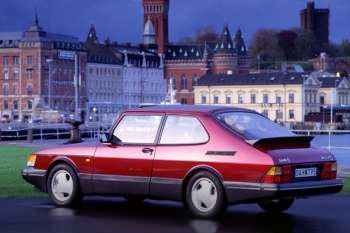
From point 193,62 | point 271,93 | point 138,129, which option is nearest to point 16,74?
point 271,93

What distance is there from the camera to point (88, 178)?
13.7 metres

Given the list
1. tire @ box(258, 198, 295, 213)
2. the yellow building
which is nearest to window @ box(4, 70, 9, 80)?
the yellow building

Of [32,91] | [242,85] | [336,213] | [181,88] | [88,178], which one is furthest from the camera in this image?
[181,88]

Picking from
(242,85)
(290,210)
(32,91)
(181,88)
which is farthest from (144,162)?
(181,88)

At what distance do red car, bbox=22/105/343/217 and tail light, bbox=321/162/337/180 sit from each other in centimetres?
1

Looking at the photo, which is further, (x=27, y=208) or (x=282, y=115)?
(x=282, y=115)

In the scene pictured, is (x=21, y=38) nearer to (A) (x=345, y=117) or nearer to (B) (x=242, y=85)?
(B) (x=242, y=85)

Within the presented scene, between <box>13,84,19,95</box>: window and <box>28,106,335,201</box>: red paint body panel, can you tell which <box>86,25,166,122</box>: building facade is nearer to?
<box>13,84,19,95</box>: window

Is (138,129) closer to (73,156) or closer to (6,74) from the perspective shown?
(73,156)

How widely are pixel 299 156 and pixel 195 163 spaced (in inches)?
52.0

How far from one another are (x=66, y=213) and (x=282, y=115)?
14272cm

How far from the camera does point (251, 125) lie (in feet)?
42.9

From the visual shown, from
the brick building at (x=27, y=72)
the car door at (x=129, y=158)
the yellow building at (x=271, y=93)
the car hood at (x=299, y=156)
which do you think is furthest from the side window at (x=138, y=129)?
the yellow building at (x=271, y=93)

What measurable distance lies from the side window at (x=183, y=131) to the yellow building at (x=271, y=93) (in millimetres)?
137190
